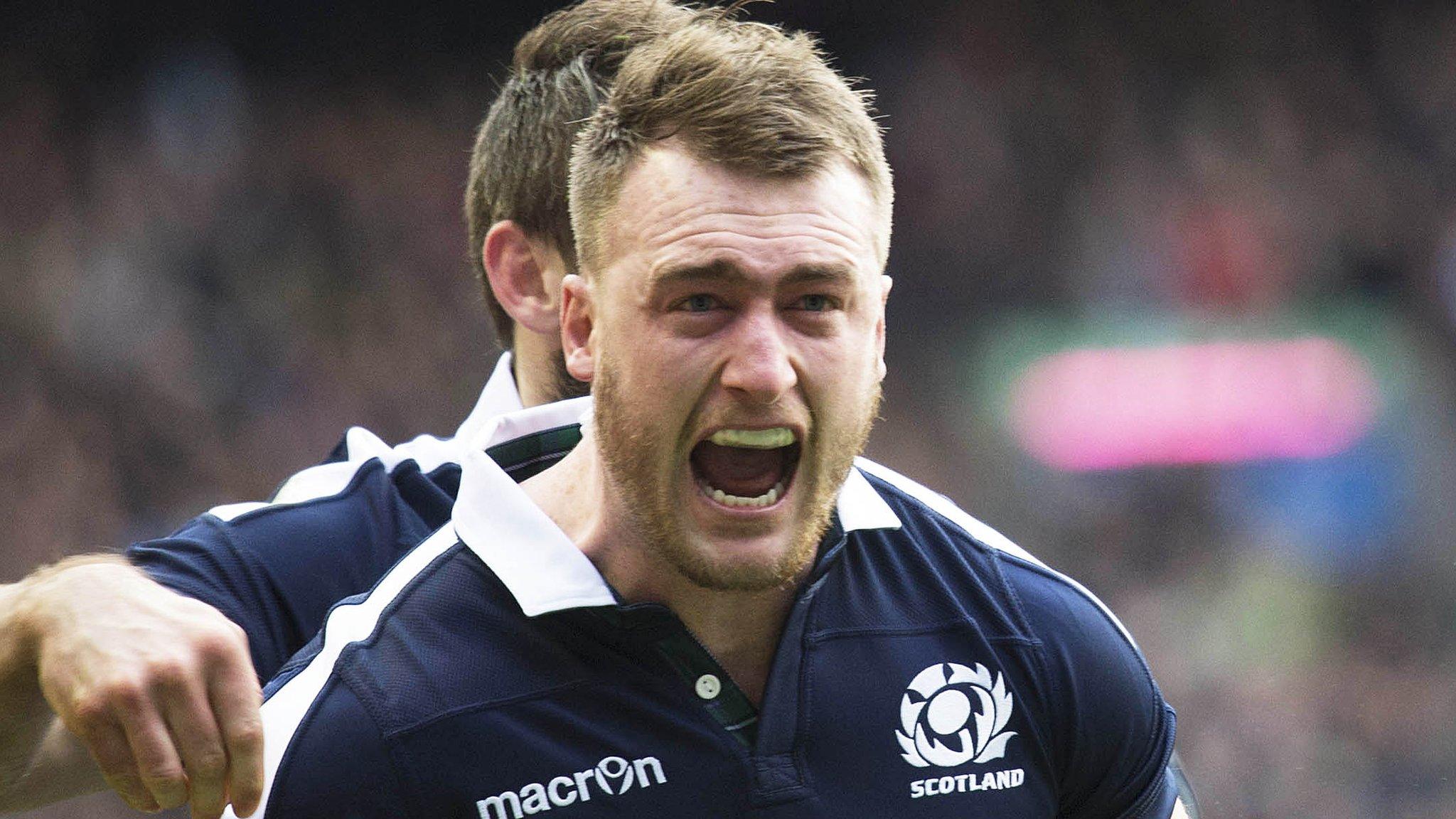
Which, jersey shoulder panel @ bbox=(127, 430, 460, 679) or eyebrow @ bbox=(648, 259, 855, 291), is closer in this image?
eyebrow @ bbox=(648, 259, 855, 291)

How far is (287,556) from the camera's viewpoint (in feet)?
8.13

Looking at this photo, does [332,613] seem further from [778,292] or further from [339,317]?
[339,317]

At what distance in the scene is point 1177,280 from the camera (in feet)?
27.4

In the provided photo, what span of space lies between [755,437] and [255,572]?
83 centimetres

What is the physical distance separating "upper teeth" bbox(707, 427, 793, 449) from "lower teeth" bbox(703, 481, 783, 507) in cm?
6

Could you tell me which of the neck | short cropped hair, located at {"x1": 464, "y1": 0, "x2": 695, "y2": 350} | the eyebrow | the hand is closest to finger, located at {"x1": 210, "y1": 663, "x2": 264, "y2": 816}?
A: the hand

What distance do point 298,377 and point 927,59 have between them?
3.59 metres

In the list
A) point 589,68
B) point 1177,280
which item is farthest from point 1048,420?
point 589,68

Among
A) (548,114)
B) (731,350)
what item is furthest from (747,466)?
(548,114)

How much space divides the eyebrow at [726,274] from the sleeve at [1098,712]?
0.54 m

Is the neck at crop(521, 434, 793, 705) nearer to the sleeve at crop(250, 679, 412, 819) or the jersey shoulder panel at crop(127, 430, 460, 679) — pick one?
the sleeve at crop(250, 679, 412, 819)

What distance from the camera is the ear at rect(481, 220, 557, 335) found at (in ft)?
9.43

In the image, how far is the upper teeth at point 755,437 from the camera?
2.02 metres

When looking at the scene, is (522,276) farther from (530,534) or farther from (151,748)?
(151,748)
